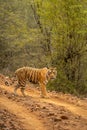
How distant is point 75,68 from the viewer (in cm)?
2159

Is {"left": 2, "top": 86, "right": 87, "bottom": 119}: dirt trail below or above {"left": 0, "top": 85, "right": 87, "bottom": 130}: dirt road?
below

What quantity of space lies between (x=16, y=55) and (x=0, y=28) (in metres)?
2.58

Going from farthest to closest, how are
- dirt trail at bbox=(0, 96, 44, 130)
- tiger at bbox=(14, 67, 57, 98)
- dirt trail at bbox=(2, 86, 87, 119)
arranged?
tiger at bbox=(14, 67, 57, 98)
dirt trail at bbox=(2, 86, 87, 119)
dirt trail at bbox=(0, 96, 44, 130)

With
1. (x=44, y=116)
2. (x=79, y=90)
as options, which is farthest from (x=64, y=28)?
(x=44, y=116)

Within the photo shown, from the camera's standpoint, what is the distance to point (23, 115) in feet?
38.5

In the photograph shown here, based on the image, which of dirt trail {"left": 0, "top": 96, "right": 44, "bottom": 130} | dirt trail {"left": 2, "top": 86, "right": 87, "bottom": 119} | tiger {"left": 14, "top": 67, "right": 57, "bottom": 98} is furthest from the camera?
tiger {"left": 14, "top": 67, "right": 57, "bottom": 98}

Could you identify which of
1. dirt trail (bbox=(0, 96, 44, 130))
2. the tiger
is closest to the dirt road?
dirt trail (bbox=(0, 96, 44, 130))

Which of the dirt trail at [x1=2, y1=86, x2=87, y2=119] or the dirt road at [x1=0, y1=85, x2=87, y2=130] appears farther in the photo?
the dirt trail at [x1=2, y1=86, x2=87, y2=119]

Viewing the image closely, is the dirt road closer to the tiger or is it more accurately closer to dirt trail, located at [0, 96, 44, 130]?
dirt trail, located at [0, 96, 44, 130]

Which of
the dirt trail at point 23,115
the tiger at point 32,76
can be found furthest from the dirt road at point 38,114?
the tiger at point 32,76

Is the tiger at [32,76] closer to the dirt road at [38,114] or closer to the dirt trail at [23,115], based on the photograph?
the dirt road at [38,114]

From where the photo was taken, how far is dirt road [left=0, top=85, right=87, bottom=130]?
1062 cm

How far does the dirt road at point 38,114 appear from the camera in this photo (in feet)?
34.9

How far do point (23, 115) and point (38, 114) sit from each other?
1.57 feet
